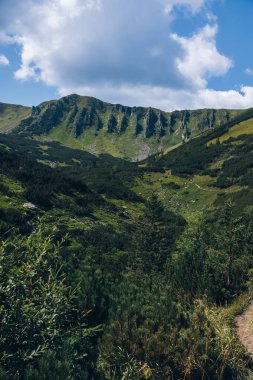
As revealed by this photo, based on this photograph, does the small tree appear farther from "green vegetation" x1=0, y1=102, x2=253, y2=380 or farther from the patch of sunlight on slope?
the patch of sunlight on slope

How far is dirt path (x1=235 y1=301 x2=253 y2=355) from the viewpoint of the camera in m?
11.9

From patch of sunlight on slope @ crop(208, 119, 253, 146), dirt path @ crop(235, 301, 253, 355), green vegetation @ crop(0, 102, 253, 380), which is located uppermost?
patch of sunlight on slope @ crop(208, 119, 253, 146)

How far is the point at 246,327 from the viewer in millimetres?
13211

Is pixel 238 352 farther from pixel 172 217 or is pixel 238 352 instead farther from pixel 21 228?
pixel 172 217

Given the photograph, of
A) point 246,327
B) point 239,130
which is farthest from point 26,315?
point 239,130

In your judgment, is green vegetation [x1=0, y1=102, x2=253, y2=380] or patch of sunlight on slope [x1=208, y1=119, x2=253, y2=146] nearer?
green vegetation [x1=0, y1=102, x2=253, y2=380]

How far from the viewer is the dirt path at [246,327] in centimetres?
1190

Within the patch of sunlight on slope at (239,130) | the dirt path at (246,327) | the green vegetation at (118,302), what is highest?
the patch of sunlight on slope at (239,130)

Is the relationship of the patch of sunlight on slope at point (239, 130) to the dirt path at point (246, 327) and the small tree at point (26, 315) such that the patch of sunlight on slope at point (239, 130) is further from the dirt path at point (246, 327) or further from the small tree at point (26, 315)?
the small tree at point (26, 315)

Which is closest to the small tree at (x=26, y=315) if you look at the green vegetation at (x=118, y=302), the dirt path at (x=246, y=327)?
the green vegetation at (x=118, y=302)

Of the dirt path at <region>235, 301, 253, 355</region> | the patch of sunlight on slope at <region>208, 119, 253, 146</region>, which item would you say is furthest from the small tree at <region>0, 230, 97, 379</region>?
the patch of sunlight on slope at <region>208, 119, 253, 146</region>

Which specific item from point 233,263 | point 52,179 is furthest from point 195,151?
point 233,263

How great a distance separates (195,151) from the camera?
122625mm

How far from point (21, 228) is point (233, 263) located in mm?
20108
